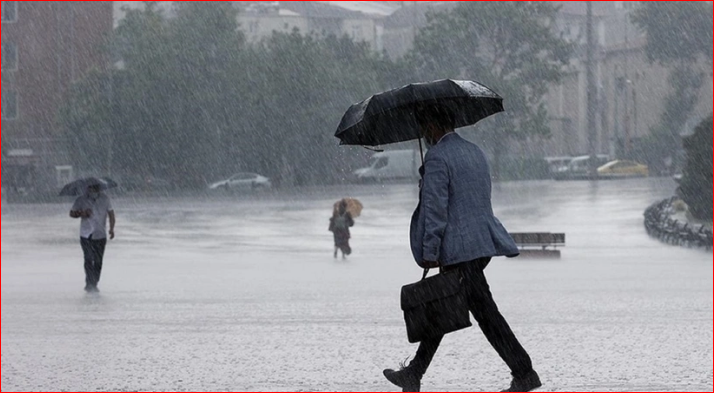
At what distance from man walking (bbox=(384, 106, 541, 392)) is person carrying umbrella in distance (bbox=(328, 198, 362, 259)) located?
2090 centimetres

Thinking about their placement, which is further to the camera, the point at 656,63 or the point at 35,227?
the point at 656,63

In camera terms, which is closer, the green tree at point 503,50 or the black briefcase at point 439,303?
the black briefcase at point 439,303

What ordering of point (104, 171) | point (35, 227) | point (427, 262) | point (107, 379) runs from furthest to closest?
point (104, 171)
point (35, 227)
point (107, 379)
point (427, 262)

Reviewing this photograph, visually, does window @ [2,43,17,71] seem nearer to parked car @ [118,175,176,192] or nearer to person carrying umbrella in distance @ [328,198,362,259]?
parked car @ [118,175,176,192]

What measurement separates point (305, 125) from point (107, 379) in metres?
61.4

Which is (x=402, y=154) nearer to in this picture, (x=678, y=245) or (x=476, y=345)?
(x=678, y=245)

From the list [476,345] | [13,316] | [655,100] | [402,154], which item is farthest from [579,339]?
[655,100]

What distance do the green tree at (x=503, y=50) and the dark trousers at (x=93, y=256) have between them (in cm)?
6084

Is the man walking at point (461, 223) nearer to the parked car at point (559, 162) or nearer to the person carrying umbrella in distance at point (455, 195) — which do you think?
the person carrying umbrella in distance at point (455, 195)

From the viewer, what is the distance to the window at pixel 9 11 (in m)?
76.3

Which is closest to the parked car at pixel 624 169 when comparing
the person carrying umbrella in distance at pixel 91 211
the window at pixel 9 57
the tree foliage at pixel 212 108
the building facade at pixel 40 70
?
the tree foliage at pixel 212 108

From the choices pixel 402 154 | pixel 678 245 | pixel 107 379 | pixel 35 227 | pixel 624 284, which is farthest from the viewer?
pixel 402 154

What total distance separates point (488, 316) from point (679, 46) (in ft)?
293

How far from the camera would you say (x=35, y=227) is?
40219 millimetres
